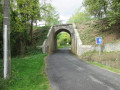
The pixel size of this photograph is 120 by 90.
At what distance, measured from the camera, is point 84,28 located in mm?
21922

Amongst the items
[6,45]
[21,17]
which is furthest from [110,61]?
[21,17]

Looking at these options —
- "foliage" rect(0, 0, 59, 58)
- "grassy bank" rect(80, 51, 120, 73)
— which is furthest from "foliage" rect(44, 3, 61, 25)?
"grassy bank" rect(80, 51, 120, 73)

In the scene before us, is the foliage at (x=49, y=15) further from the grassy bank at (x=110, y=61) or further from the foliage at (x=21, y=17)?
the grassy bank at (x=110, y=61)

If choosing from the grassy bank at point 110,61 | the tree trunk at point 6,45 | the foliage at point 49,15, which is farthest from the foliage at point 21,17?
the grassy bank at point 110,61

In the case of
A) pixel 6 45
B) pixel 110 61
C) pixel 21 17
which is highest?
pixel 21 17

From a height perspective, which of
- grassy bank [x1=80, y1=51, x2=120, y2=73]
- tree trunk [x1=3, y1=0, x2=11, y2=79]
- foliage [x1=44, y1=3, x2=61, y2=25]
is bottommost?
grassy bank [x1=80, y1=51, x2=120, y2=73]

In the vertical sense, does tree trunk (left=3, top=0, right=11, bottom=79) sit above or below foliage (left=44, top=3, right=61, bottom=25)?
below

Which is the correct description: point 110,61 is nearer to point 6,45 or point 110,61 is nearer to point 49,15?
point 6,45

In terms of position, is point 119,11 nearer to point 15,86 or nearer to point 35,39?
point 15,86

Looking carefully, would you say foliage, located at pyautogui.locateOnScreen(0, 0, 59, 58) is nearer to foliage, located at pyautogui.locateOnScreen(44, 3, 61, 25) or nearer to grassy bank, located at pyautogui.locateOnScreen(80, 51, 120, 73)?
foliage, located at pyautogui.locateOnScreen(44, 3, 61, 25)

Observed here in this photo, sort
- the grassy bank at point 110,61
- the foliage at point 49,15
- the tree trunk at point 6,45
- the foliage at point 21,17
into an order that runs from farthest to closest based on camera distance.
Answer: the foliage at point 49,15, the foliage at point 21,17, the grassy bank at point 110,61, the tree trunk at point 6,45

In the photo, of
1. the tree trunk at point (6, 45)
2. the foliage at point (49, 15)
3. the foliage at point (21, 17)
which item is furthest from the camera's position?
the foliage at point (49, 15)

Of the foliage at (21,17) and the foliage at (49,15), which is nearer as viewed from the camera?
the foliage at (21,17)

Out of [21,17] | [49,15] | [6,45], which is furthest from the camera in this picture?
[49,15]
